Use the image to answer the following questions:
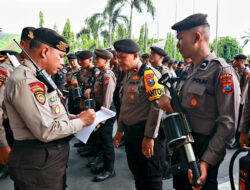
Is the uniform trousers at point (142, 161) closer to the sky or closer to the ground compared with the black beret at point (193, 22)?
closer to the ground

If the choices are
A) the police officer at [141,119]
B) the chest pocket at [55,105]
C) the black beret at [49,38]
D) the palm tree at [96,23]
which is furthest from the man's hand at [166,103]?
the palm tree at [96,23]

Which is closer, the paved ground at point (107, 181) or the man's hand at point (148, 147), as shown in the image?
the man's hand at point (148, 147)

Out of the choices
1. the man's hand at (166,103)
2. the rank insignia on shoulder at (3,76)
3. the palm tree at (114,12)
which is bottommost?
the man's hand at (166,103)

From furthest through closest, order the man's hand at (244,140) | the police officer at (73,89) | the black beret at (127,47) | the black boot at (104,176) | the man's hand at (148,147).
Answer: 1. the police officer at (73,89)
2. the black boot at (104,176)
3. the black beret at (127,47)
4. the man's hand at (148,147)
5. the man's hand at (244,140)

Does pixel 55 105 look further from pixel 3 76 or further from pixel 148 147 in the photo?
pixel 3 76

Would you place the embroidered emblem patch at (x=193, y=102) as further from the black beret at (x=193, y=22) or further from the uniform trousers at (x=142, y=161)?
the uniform trousers at (x=142, y=161)

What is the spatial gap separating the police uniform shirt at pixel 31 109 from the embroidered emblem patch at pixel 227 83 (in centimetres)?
119

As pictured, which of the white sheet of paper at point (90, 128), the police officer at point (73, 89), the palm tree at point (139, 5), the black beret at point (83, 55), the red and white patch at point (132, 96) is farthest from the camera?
the palm tree at point (139, 5)

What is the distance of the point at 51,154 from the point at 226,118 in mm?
1358

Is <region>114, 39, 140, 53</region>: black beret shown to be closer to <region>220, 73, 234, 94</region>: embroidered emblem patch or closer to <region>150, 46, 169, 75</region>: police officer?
<region>220, 73, 234, 94</region>: embroidered emblem patch

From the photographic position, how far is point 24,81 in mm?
1405

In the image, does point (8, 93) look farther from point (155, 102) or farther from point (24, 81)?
point (155, 102)

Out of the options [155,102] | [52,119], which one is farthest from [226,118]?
[52,119]

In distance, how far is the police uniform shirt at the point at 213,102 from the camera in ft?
4.51
